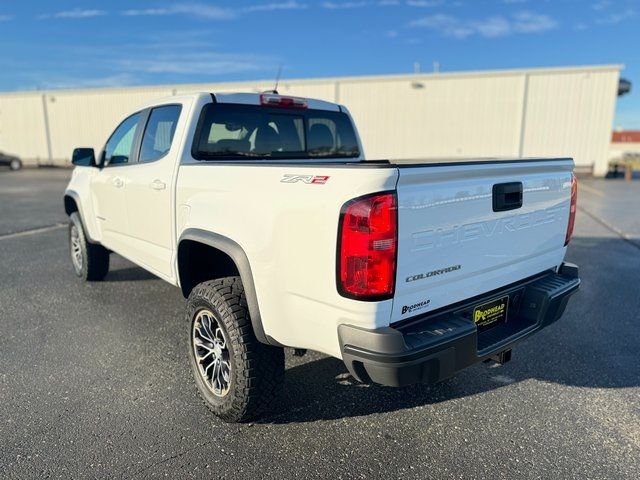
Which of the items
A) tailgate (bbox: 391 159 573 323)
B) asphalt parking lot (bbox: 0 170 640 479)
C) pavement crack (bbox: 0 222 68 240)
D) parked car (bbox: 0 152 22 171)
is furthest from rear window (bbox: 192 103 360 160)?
parked car (bbox: 0 152 22 171)

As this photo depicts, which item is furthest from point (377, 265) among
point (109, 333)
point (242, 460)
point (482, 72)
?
point (482, 72)

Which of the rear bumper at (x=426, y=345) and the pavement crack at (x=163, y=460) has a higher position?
the rear bumper at (x=426, y=345)

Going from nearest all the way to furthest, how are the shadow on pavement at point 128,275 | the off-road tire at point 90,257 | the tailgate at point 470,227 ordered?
the tailgate at point 470,227 → the off-road tire at point 90,257 → the shadow on pavement at point 128,275

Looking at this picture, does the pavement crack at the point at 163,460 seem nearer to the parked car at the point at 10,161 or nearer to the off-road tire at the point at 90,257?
the off-road tire at the point at 90,257

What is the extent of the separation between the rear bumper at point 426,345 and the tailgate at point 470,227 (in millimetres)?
71

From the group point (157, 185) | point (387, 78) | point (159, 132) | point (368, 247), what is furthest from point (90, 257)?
point (387, 78)

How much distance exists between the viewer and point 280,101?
4020 millimetres

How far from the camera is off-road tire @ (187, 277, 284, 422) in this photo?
2.68 meters

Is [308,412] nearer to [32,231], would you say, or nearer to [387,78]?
[32,231]

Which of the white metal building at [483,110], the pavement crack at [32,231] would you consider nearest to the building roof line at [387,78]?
the white metal building at [483,110]

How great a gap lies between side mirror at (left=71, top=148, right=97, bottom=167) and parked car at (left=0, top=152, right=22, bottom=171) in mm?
28772

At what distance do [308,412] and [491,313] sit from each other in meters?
1.28

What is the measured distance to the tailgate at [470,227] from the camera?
7.22 ft

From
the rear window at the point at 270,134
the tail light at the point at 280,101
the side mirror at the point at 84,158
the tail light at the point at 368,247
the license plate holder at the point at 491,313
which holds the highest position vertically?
the tail light at the point at 280,101
